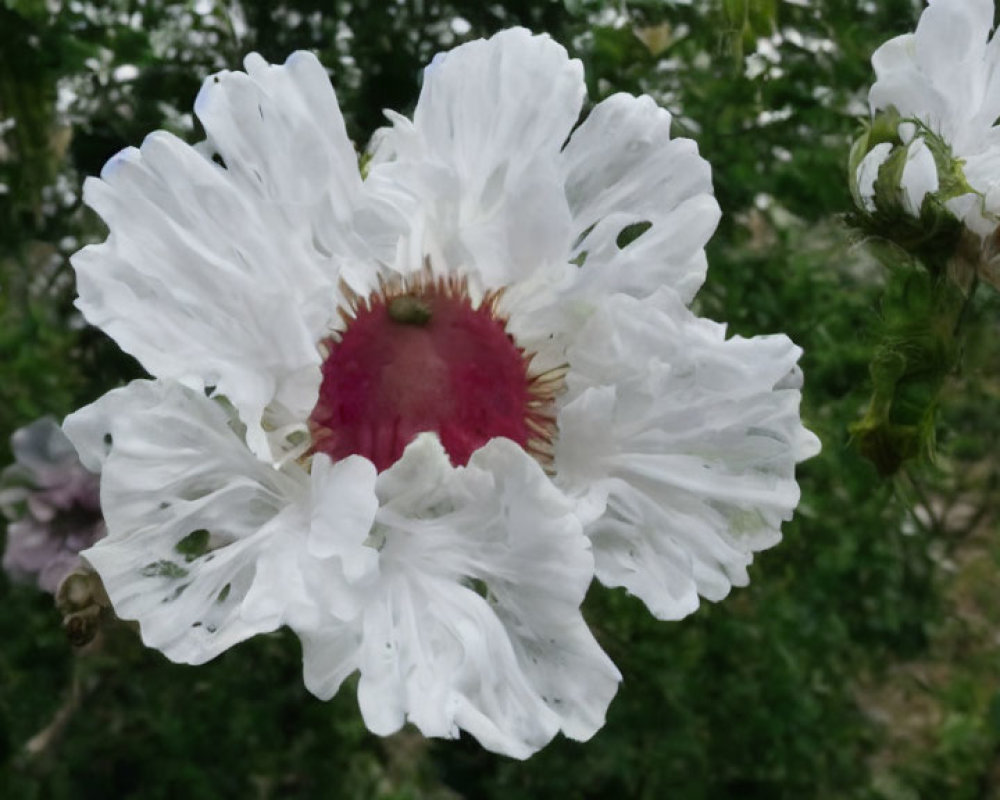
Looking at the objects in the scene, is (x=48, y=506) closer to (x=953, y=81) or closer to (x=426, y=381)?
(x=426, y=381)

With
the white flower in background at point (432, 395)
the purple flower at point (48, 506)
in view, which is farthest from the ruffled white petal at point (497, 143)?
the purple flower at point (48, 506)

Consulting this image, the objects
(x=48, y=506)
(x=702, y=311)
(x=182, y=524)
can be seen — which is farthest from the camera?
(x=702, y=311)

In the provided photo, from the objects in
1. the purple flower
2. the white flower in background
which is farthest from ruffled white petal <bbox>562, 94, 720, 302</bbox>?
the purple flower

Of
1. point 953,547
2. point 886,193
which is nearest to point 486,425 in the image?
point 886,193

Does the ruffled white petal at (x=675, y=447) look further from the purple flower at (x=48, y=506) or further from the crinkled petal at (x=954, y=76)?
the purple flower at (x=48, y=506)

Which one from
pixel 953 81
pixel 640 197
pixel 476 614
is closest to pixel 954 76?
pixel 953 81

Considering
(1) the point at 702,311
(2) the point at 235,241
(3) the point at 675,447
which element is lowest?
(1) the point at 702,311

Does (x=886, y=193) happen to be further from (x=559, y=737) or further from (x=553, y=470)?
(x=559, y=737)
